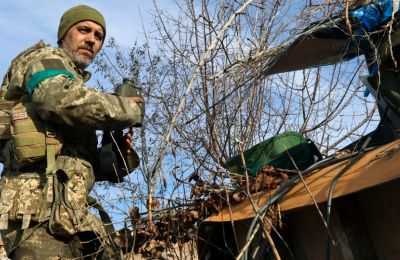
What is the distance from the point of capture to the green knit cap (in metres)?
2.97

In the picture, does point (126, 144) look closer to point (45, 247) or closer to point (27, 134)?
point (27, 134)

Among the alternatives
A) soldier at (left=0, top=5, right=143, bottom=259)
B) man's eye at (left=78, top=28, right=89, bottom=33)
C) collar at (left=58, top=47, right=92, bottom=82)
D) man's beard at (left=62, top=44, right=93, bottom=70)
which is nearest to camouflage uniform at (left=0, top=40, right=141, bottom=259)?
soldier at (left=0, top=5, right=143, bottom=259)

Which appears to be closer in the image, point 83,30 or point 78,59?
point 78,59

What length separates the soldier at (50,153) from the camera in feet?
7.87

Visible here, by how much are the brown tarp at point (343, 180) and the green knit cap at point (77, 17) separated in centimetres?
167

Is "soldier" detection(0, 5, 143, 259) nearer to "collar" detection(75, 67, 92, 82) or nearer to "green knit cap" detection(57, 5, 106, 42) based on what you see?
"collar" detection(75, 67, 92, 82)

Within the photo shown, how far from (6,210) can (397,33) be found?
198 cm

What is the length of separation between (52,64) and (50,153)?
45cm

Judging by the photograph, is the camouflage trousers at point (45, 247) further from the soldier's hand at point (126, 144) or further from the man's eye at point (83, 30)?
the man's eye at point (83, 30)

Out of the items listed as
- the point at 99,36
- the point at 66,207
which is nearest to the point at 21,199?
the point at 66,207

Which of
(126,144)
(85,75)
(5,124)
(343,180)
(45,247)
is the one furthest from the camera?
(85,75)

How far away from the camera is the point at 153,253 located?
88.8 inches

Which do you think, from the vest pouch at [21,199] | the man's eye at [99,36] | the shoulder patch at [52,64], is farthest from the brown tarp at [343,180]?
the man's eye at [99,36]

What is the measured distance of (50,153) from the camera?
2451 mm
